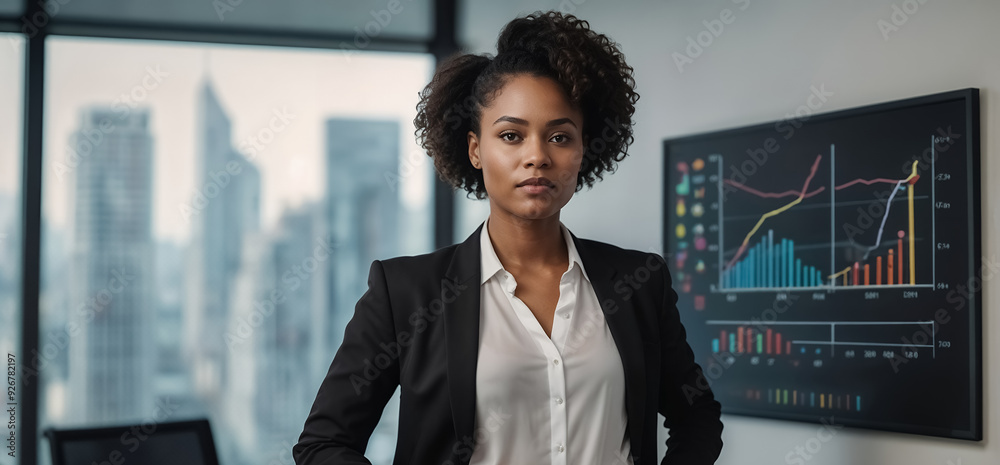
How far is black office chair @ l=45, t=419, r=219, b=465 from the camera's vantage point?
2250 mm

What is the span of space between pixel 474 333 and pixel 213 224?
222 cm

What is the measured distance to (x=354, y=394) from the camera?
59.8 inches

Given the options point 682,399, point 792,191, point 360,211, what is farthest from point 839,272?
point 360,211

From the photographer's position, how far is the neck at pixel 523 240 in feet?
5.58

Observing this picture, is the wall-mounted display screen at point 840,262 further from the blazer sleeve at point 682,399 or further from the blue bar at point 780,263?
the blazer sleeve at point 682,399

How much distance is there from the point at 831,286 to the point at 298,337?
203cm

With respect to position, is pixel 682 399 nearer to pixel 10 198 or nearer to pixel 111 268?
pixel 111 268

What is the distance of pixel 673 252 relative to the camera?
2.78 m

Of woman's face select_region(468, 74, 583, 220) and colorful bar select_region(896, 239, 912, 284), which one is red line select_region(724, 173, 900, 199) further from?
woman's face select_region(468, 74, 583, 220)

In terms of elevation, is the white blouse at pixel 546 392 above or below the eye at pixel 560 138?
below

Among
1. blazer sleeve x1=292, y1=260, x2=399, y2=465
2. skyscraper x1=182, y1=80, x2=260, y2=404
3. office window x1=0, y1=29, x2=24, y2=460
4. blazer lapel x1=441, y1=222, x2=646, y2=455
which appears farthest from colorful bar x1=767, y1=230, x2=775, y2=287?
office window x1=0, y1=29, x2=24, y2=460

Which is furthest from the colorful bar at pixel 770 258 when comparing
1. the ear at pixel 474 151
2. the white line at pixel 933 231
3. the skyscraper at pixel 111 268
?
the skyscraper at pixel 111 268

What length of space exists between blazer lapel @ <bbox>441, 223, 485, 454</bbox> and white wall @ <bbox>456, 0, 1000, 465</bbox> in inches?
43.1

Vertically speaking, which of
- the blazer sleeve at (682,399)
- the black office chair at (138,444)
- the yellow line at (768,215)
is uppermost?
the yellow line at (768,215)
